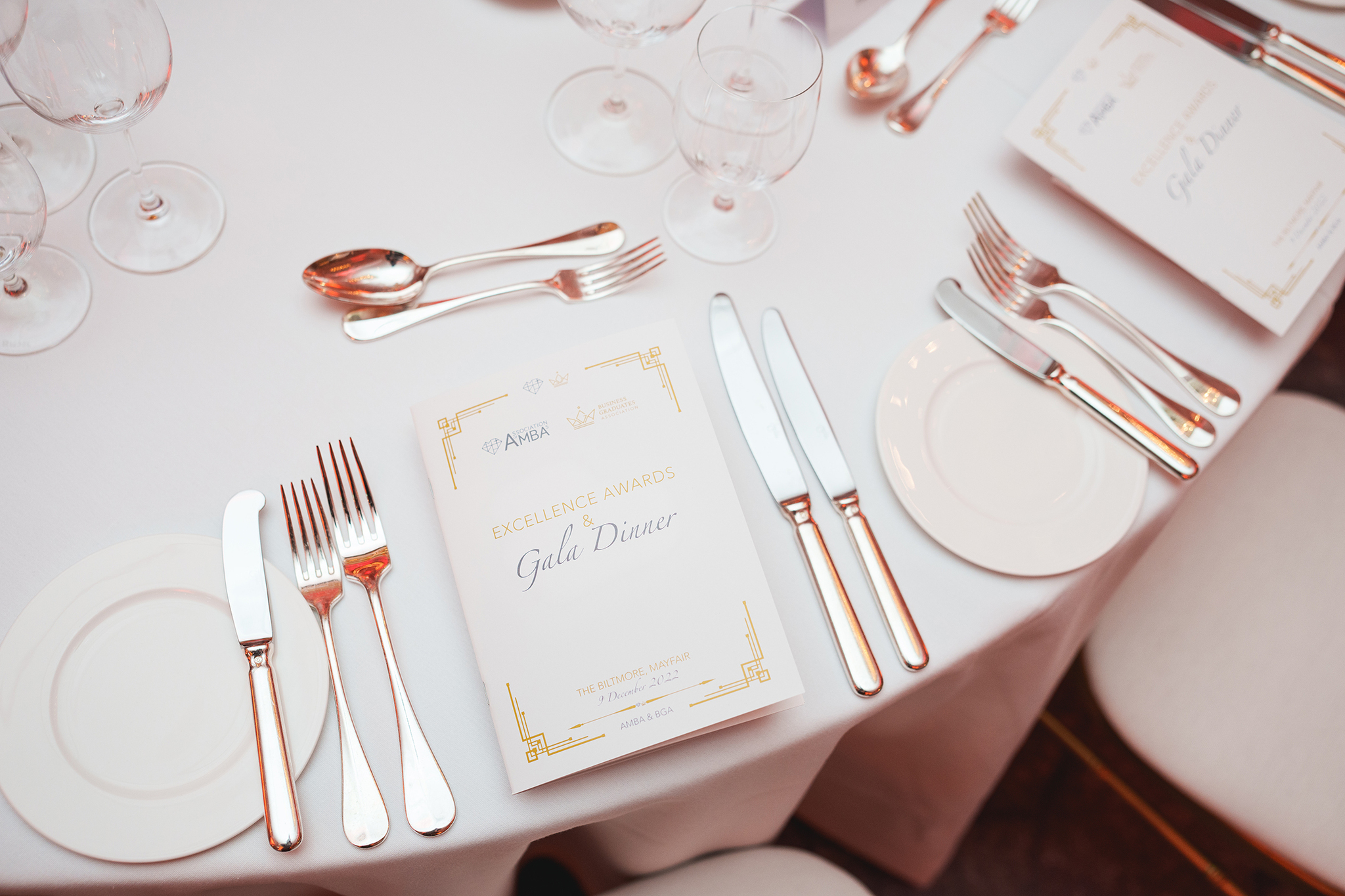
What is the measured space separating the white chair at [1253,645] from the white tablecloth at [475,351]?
0.20 m

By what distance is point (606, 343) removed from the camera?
0.82m

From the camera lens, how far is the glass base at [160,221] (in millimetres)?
885

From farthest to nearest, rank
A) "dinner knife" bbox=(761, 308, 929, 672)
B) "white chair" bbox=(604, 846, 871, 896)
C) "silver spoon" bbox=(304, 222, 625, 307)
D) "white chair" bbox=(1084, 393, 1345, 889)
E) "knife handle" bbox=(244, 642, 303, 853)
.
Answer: "white chair" bbox=(1084, 393, 1345, 889) → "white chair" bbox=(604, 846, 871, 896) → "silver spoon" bbox=(304, 222, 625, 307) → "dinner knife" bbox=(761, 308, 929, 672) → "knife handle" bbox=(244, 642, 303, 853)

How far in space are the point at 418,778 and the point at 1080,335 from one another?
2.56 feet

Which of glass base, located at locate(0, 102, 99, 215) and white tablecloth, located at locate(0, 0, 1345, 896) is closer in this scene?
white tablecloth, located at locate(0, 0, 1345, 896)

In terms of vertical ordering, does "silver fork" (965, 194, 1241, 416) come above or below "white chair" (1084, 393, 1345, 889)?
above

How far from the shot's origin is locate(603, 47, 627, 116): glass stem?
1.00m

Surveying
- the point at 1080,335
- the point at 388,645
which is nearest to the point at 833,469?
the point at 1080,335

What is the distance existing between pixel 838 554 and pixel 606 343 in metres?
0.30

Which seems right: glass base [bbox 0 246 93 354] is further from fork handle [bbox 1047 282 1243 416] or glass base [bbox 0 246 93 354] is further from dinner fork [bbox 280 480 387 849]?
fork handle [bbox 1047 282 1243 416]

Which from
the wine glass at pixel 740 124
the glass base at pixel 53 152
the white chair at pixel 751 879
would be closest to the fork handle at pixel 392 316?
the wine glass at pixel 740 124

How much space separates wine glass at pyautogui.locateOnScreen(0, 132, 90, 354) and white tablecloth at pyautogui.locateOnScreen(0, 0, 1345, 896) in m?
0.02

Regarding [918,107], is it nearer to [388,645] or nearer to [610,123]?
[610,123]

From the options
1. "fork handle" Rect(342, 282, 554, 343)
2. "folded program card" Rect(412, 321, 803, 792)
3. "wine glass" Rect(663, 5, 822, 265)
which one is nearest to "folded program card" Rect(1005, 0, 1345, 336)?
"wine glass" Rect(663, 5, 822, 265)
